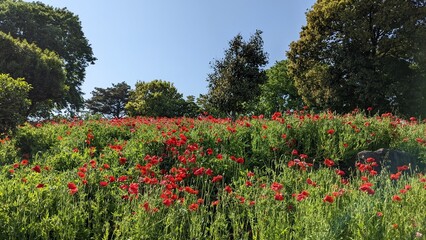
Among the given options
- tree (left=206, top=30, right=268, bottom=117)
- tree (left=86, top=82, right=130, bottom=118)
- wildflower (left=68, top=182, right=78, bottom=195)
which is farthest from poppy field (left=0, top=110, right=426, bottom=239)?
tree (left=86, top=82, right=130, bottom=118)

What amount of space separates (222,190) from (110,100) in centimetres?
5040

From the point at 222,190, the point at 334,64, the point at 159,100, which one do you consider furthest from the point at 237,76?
the point at 222,190

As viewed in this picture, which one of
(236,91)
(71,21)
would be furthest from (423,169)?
(71,21)

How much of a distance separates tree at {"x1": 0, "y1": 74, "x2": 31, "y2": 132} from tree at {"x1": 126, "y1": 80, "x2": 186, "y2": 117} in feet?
60.9

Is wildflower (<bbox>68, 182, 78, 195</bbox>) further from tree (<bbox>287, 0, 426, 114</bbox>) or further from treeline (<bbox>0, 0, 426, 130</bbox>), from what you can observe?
tree (<bbox>287, 0, 426, 114</bbox>)

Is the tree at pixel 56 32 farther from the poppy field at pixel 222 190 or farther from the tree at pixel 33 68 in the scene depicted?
the poppy field at pixel 222 190

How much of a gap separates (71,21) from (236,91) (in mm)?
21022

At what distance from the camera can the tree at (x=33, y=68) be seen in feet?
70.7

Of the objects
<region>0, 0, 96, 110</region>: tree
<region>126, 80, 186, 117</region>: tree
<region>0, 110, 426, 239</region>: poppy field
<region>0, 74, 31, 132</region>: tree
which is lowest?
<region>0, 110, 426, 239</region>: poppy field

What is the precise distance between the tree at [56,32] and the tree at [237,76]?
1137 cm

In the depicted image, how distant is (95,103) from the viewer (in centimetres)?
5419

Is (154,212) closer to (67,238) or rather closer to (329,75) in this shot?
(67,238)

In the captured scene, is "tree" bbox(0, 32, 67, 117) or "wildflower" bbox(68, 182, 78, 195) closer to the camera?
"wildflower" bbox(68, 182, 78, 195)

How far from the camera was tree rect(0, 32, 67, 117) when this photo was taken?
70.7 ft
